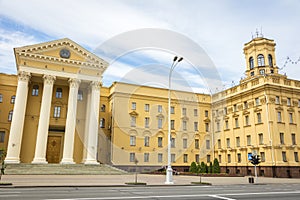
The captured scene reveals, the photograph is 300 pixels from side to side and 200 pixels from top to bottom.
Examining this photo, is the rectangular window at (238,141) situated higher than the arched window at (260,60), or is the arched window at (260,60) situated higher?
the arched window at (260,60)

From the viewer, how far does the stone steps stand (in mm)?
28078

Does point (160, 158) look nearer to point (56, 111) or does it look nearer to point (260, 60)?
point (56, 111)

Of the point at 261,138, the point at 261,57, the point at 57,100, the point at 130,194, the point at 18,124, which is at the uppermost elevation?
the point at 261,57

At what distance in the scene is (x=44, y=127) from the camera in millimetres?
33406

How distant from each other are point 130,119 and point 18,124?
16.6 meters

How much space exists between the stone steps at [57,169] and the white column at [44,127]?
68.9 inches

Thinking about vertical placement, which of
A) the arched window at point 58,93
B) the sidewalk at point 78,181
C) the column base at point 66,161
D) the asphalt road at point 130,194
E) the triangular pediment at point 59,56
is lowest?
the sidewalk at point 78,181

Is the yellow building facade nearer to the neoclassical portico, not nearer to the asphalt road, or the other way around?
the neoclassical portico

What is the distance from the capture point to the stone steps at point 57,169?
2808 cm

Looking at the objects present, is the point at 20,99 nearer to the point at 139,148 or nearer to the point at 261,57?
the point at 139,148

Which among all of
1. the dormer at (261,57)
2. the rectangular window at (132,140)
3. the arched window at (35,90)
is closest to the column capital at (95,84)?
the arched window at (35,90)

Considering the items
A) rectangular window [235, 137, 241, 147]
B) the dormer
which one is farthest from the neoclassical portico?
the dormer

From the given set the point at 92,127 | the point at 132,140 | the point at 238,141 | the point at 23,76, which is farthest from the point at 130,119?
the point at 238,141

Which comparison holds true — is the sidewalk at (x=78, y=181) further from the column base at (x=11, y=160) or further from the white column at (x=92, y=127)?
the white column at (x=92, y=127)
